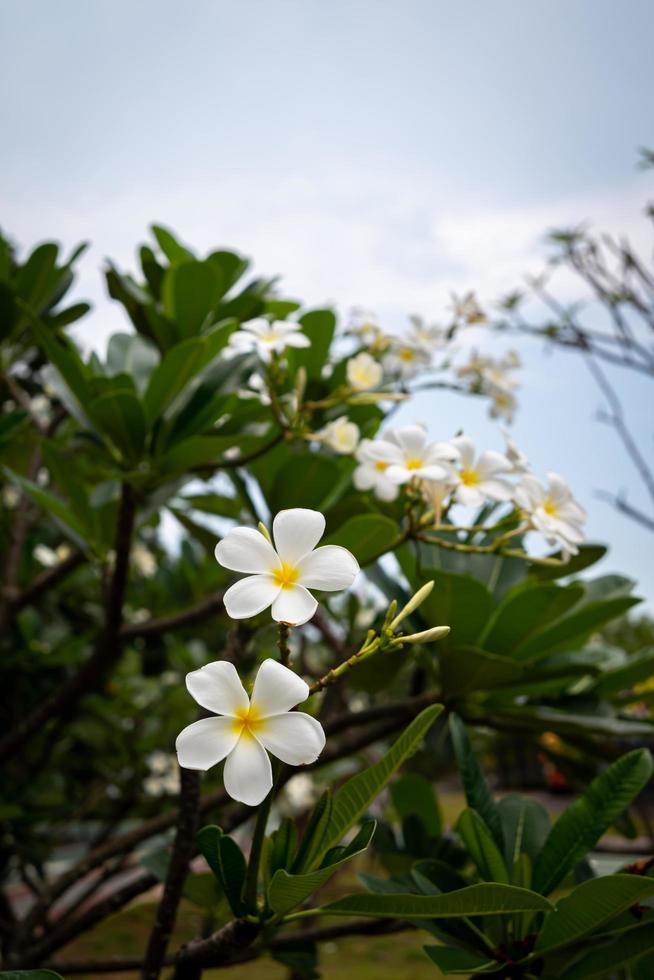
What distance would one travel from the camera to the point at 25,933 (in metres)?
1.23

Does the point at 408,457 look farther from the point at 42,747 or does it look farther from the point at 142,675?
the point at 142,675

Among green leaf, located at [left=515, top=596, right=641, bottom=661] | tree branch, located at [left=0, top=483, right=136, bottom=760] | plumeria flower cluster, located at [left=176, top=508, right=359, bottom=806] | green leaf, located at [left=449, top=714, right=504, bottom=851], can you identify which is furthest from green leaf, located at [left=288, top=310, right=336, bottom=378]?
plumeria flower cluster, located at [left=176, top=508, right=359, bottom=806]

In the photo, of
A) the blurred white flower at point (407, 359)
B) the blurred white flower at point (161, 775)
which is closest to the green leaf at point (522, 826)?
the blurred white flower at point (407, 359)

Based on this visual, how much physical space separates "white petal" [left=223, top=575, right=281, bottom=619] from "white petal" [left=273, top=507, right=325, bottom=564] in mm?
27

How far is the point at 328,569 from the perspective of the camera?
550 millimetres

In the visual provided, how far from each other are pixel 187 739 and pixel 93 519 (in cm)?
85

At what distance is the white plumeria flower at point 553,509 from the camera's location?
84cm

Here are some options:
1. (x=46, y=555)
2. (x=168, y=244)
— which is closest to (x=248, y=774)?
(x=168, y=244)

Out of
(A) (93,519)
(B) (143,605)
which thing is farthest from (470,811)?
(B) (143,605)

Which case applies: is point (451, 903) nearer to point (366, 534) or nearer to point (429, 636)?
point (429, 636)

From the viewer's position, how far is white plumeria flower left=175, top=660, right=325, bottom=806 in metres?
0.50

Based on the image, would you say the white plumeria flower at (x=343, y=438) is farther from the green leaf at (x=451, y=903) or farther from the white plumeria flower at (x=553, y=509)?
the green leaf at (x=451, y=903)

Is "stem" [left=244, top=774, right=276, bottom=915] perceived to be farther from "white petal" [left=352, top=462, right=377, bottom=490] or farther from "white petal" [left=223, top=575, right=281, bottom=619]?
"white petal" [left=352, top=462, right=377, bottom=490]

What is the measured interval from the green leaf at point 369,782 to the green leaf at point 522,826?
0.26 metres
